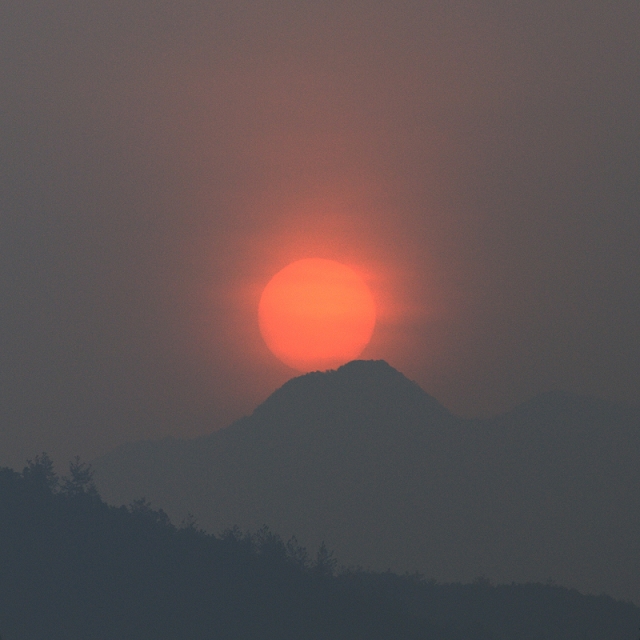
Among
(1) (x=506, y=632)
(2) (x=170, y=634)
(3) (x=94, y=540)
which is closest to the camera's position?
(2) (x=170, y=634)

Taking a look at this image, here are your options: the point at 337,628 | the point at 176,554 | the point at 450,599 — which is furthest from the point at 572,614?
the point at 176,554

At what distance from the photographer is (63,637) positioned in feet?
254

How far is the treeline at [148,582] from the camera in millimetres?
82500

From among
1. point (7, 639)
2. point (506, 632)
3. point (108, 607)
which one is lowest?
point (7, 639)

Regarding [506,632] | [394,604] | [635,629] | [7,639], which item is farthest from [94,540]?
[635,629]

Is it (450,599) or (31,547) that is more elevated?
(450,599)

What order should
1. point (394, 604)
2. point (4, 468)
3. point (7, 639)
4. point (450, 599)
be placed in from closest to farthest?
point (7, 639) < point (4, 468) < point (394, 604) < point (450, 599)

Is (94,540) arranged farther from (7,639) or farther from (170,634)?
(7,639)

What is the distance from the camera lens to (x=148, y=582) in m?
92.6

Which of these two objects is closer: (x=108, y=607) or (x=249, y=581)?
(x=108, y=607)

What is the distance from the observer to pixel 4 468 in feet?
338

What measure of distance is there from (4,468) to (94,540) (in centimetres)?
1510

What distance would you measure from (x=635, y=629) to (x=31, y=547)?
151623mm

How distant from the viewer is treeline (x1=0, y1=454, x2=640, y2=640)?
82500 mm
